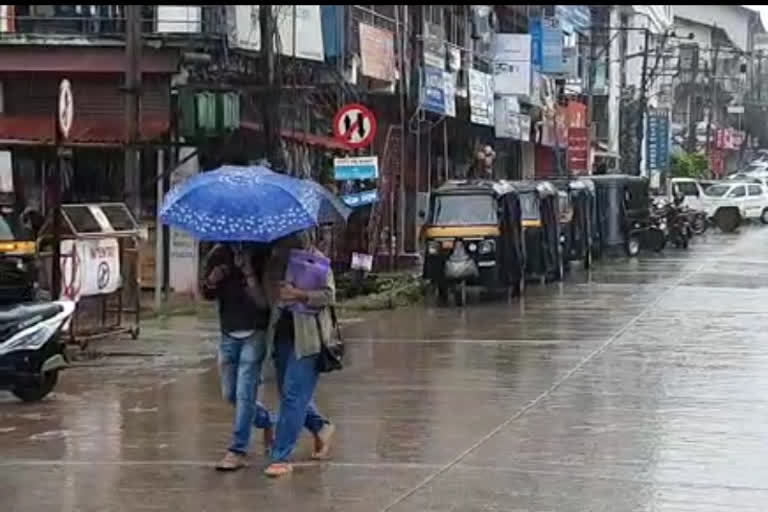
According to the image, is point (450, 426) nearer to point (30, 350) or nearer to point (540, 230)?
point (30, 350)

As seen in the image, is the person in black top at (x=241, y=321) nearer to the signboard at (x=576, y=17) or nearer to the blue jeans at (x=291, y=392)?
the blue jeans at (x=291, y=392)

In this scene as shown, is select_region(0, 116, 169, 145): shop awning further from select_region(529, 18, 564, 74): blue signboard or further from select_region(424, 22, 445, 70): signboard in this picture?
select_region(529, 18, 564, 74): blue signboard

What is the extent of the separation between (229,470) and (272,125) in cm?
1259

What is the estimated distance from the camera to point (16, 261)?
57.2ft

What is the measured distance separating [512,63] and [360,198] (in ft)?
64.0

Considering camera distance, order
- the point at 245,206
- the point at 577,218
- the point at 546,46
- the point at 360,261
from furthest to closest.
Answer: the point at 546,46 → the point at 577,218 → the point at 360,261 → the point at 245,206

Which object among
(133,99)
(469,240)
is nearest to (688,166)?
(469,240)

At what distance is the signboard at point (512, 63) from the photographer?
1780 inches

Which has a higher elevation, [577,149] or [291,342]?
[577,149]

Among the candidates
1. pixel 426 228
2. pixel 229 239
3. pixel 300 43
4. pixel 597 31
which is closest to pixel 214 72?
pixel 300 43

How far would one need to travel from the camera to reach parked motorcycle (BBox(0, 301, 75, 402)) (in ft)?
45.2

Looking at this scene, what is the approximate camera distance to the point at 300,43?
88.1 ft

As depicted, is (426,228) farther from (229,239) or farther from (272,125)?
(229,239)

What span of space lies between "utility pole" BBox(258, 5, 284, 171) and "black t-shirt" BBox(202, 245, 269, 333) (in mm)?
11314
